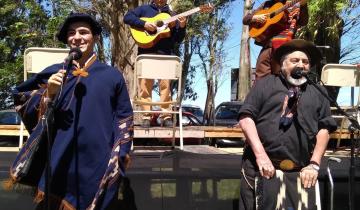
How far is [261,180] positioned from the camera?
3.16 metres

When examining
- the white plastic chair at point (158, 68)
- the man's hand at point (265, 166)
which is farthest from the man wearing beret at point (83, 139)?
the white plastic chair at point (158, 68)

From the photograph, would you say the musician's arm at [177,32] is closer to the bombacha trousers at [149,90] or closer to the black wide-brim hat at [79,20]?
the bombacha trousers at [149,90]

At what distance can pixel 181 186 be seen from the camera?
13.3 feet

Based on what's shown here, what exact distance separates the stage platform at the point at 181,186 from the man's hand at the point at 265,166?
1.05 m

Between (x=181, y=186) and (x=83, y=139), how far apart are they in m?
1.48

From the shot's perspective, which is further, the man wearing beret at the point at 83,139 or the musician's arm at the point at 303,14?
the musician's arm at the point at 303,14

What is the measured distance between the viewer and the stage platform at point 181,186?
154 inches

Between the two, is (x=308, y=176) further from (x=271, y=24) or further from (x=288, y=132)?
(x=271, y=24)

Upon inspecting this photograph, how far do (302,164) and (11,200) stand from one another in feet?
6.65

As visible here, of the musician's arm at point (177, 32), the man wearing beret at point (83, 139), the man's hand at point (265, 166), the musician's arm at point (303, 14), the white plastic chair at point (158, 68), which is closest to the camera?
the man wearing beret at point (83, 139)

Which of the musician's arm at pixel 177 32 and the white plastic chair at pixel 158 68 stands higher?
the musician's arm at pixel 177 32

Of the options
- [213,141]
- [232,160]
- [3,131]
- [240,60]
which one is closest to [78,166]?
[232,160]

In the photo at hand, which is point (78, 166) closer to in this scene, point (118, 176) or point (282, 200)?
point (118, 176)

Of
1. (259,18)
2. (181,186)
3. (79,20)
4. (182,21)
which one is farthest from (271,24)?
(79,20)
